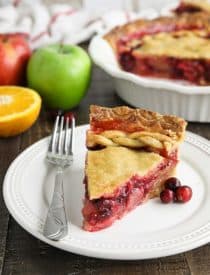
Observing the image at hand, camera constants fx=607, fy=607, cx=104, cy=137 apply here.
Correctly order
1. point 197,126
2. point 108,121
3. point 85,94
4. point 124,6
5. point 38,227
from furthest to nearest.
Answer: point 124,6
point 85,94
point 197,126
point 108,121
point 38,227

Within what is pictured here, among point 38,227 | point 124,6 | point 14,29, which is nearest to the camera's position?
point 38,227

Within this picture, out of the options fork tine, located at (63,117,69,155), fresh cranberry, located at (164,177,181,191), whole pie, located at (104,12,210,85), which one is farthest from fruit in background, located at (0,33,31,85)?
fresh cranberry, located at (164,177,181,191)

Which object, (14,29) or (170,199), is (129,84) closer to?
(170,199)

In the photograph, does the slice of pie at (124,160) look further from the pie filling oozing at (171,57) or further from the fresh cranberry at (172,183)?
the pie filling oozing at (171,57)

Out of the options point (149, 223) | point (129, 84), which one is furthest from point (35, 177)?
point (129, 84)

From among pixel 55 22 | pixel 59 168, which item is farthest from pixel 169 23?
pixel 59 168

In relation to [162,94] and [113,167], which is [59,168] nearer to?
[113,167]

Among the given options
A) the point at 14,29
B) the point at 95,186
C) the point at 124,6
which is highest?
the point at 95,186
